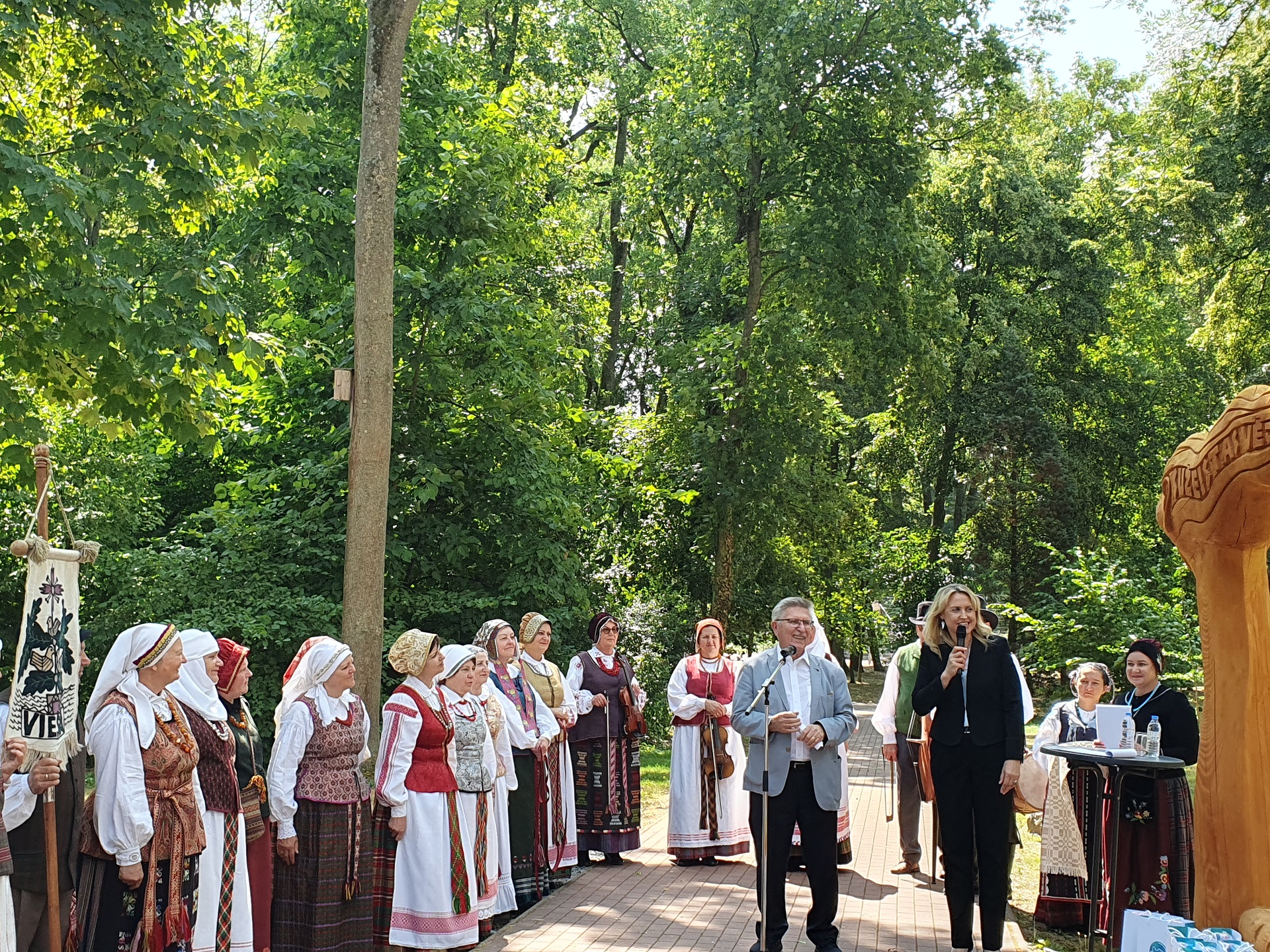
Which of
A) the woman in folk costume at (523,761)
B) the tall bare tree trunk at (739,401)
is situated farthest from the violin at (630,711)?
the tall bare tree trunk at (739,401)

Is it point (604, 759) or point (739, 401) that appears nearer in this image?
point (604, 759)

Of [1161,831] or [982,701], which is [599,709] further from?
[1161,831]

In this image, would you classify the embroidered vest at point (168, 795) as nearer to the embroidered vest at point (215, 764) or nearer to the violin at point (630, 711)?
the embroidered vest at point (215, 764)

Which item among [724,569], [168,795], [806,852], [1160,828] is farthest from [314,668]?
[724,569]

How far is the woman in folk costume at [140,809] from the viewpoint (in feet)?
20.6

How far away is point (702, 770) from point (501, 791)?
2616mm

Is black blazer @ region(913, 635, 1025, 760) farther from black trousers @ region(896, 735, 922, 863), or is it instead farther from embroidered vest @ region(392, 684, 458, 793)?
black trousers @ region(896, 735, 922, 863)

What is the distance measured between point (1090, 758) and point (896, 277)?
17366 millimetres

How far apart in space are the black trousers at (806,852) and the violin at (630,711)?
3.74 m

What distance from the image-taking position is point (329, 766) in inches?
303

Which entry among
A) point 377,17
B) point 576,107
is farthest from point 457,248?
point 576,107

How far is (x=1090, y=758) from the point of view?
7277mm

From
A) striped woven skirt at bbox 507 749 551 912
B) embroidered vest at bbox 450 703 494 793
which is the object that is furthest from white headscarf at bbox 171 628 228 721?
striped woven skirt at bbox 507 749 551 912

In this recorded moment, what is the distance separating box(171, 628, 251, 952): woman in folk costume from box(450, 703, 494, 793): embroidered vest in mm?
1807
